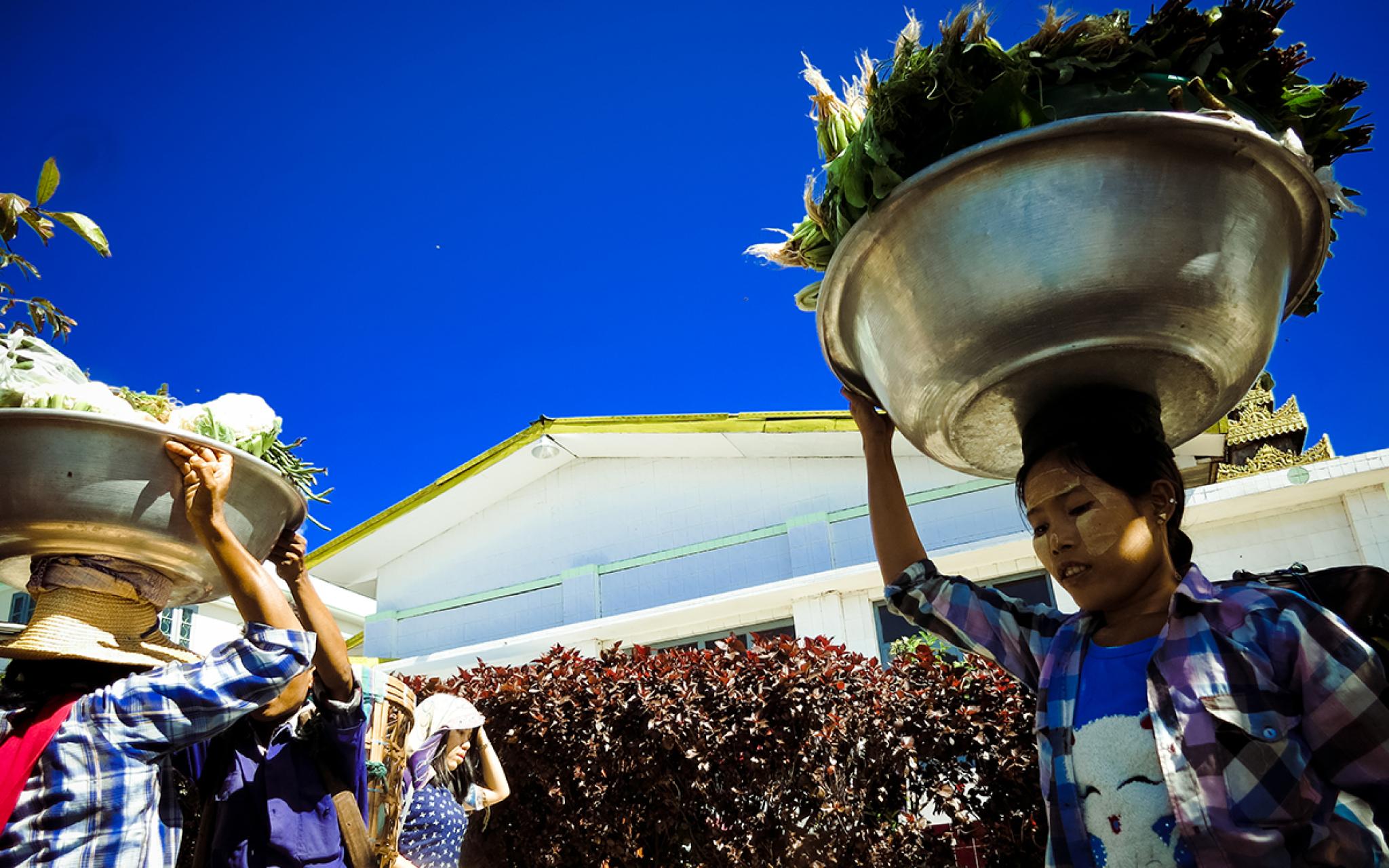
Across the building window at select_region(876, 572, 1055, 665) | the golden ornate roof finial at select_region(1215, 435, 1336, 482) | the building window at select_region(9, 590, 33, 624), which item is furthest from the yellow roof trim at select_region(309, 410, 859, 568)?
the golden ornate roof finial at select_region(1215, 435, 1336, 482)

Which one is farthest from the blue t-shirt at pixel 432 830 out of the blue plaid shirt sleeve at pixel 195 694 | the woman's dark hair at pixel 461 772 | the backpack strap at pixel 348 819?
the blue plaid shirt sleeve at pixel 195 694

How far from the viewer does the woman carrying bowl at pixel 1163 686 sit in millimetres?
1625

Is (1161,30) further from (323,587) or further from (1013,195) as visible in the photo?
(323,587)

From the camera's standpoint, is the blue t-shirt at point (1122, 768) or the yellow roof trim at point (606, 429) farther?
the yellow roof trim at point (606, 429)

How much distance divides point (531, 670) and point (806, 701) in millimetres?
2203

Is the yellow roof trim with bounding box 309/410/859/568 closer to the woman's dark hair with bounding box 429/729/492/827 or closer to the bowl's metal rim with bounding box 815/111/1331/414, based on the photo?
the woman's dark hair with bounding box 429/729/492/827

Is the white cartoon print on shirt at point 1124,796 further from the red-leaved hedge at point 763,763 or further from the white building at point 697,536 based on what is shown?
the white building at point 697,536

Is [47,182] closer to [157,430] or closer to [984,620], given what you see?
[157,430]

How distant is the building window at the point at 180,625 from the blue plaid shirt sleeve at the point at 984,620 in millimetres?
17671

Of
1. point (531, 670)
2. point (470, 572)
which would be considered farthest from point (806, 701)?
point (470, 572)

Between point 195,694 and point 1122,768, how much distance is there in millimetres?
2107

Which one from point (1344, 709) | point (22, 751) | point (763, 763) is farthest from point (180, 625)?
point (1344, 709)

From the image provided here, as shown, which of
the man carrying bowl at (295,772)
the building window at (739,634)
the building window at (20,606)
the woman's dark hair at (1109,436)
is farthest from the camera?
the building window at (20,606)

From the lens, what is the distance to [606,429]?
48.8 feet
